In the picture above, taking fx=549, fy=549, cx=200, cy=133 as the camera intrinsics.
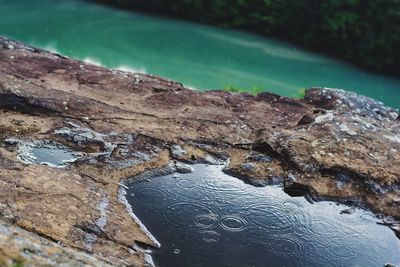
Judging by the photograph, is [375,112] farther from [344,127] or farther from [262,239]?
[262,239]

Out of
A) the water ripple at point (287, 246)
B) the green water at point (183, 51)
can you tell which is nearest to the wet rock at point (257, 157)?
the water ripple at point (287, 246)

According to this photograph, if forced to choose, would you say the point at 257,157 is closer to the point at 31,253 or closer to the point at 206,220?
the point at 206,220

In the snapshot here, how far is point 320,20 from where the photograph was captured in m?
14.7

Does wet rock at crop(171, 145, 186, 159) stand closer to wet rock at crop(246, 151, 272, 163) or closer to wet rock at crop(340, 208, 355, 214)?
wet rock at crop(246, 151, 272, 163)

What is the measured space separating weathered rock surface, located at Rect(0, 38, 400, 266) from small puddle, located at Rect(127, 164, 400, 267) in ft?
0.59

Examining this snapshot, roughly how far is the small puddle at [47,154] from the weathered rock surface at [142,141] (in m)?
0.09

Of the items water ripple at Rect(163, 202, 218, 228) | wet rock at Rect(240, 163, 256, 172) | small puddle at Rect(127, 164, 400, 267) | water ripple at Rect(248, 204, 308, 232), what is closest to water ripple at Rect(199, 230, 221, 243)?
small puddle at Rect(127, 164, 400, 267)

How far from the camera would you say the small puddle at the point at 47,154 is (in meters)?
5.27

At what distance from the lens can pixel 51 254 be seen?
9.80 feet

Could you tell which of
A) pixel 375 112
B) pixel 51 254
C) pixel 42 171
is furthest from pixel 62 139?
pixel 375 112

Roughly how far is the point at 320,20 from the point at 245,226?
35.8 ft

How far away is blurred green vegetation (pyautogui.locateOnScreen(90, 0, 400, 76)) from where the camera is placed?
13.4 meters

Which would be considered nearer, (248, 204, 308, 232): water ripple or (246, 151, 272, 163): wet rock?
(248, 204, 308, 232): water ripple

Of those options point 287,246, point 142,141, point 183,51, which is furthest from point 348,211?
point 183,51
